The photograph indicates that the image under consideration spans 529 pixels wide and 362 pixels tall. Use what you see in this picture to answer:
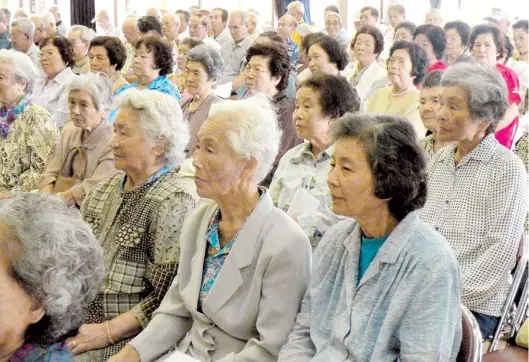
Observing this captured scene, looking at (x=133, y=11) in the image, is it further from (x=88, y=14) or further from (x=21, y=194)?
(x=21, y=194)

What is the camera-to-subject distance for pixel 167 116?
2729 mm

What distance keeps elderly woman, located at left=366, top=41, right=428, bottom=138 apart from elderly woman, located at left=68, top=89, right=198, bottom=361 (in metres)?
2.44

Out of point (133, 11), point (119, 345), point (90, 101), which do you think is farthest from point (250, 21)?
point (119, 345)

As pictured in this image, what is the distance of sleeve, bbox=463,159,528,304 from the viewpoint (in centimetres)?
250

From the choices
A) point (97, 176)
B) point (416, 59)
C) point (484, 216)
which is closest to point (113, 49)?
point (416, 59)

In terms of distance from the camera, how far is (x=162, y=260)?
8.07ft

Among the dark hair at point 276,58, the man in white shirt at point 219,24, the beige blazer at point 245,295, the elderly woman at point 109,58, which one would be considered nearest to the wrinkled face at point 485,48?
the dark hair at point 276,58

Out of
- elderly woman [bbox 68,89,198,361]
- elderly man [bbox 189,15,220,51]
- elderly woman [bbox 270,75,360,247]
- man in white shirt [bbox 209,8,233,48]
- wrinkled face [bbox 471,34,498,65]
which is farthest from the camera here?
man in white shirt [bbox 209,8,233,48]

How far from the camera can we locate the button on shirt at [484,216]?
251 centimetres

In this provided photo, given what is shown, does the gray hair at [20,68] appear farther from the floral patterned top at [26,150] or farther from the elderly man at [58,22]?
the elderly man at [58,22]

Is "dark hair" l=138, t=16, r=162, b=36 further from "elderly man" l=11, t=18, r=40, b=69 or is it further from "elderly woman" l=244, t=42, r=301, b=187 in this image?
"elderly woman" l=244, t=42, r=301, b=187

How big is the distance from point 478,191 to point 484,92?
42cm

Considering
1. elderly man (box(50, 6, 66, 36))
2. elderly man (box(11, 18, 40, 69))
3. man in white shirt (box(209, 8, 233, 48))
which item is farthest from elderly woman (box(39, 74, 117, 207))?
elderly man (box(50, 6, 66, 36))

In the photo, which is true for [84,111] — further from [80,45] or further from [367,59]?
[80,45]
